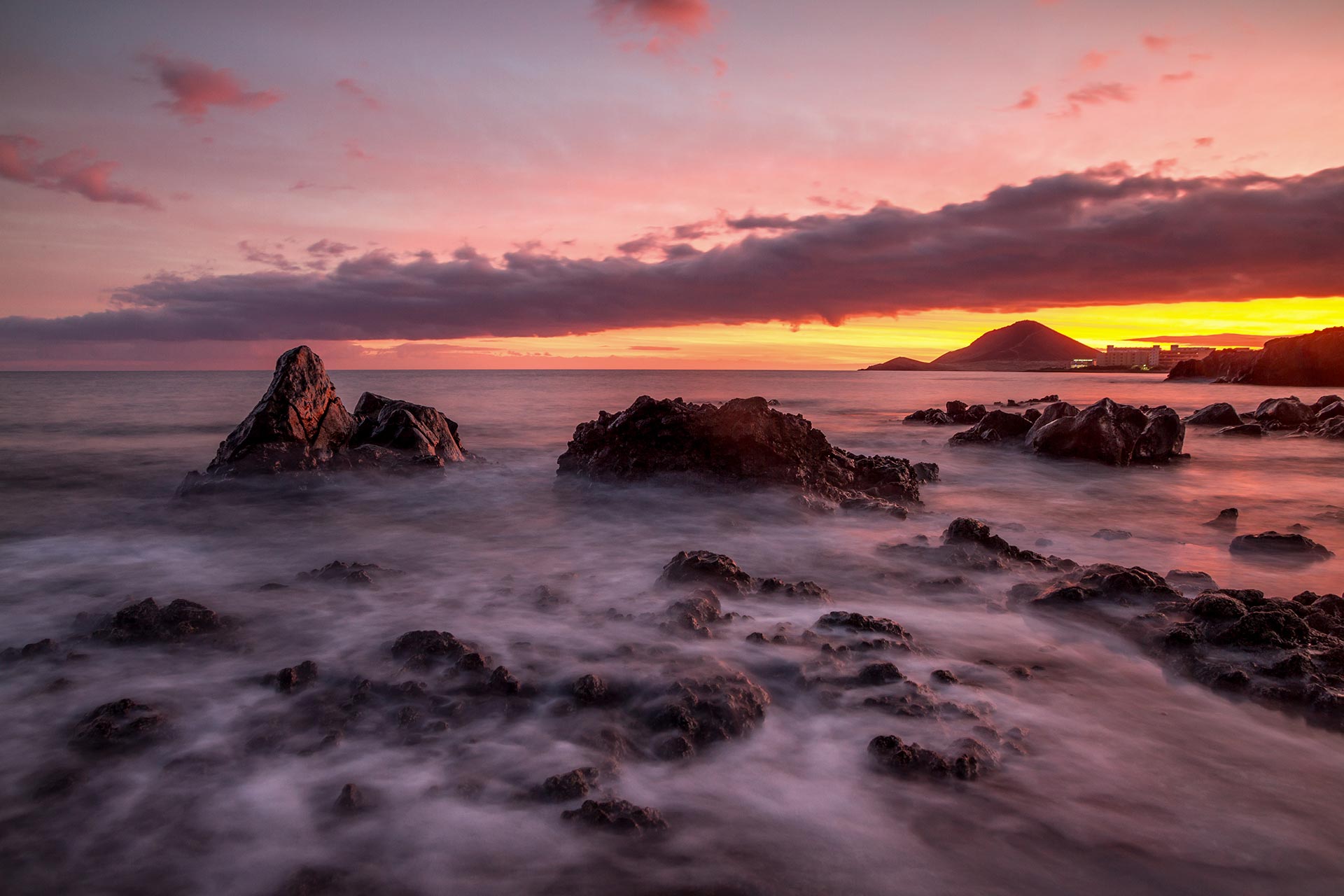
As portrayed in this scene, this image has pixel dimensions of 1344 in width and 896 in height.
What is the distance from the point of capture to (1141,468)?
38.3 ft

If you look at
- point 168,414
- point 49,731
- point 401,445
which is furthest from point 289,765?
point 168,414

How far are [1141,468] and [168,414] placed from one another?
95.0 feet

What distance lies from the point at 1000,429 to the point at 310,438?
1273 cm

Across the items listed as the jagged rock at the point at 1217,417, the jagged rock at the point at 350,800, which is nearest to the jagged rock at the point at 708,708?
the jagged rock at the point at 350,800

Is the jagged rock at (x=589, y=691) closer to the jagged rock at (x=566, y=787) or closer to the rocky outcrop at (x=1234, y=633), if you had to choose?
the jagged rock at (x=566, y=787)

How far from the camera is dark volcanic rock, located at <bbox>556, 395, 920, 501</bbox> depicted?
339 inches

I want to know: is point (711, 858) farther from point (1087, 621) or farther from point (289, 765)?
point (1087, 621)

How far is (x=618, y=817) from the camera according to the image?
2.40m

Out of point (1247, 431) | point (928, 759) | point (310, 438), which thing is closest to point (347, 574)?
point (928, 759)

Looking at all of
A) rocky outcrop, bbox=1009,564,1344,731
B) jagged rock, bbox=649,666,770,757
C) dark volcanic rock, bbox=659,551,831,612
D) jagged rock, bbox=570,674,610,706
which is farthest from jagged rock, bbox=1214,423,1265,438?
jagged rock, bbox=570,674,610,706

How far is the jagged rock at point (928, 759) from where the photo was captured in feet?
8.86

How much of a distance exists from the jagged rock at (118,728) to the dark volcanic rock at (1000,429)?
14239 mm

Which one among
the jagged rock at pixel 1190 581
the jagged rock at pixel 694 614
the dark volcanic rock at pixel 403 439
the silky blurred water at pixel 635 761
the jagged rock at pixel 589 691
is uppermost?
the dark volcanic rock at pixel 403 439

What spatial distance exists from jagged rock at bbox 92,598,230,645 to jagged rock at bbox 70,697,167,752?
1.00 m
